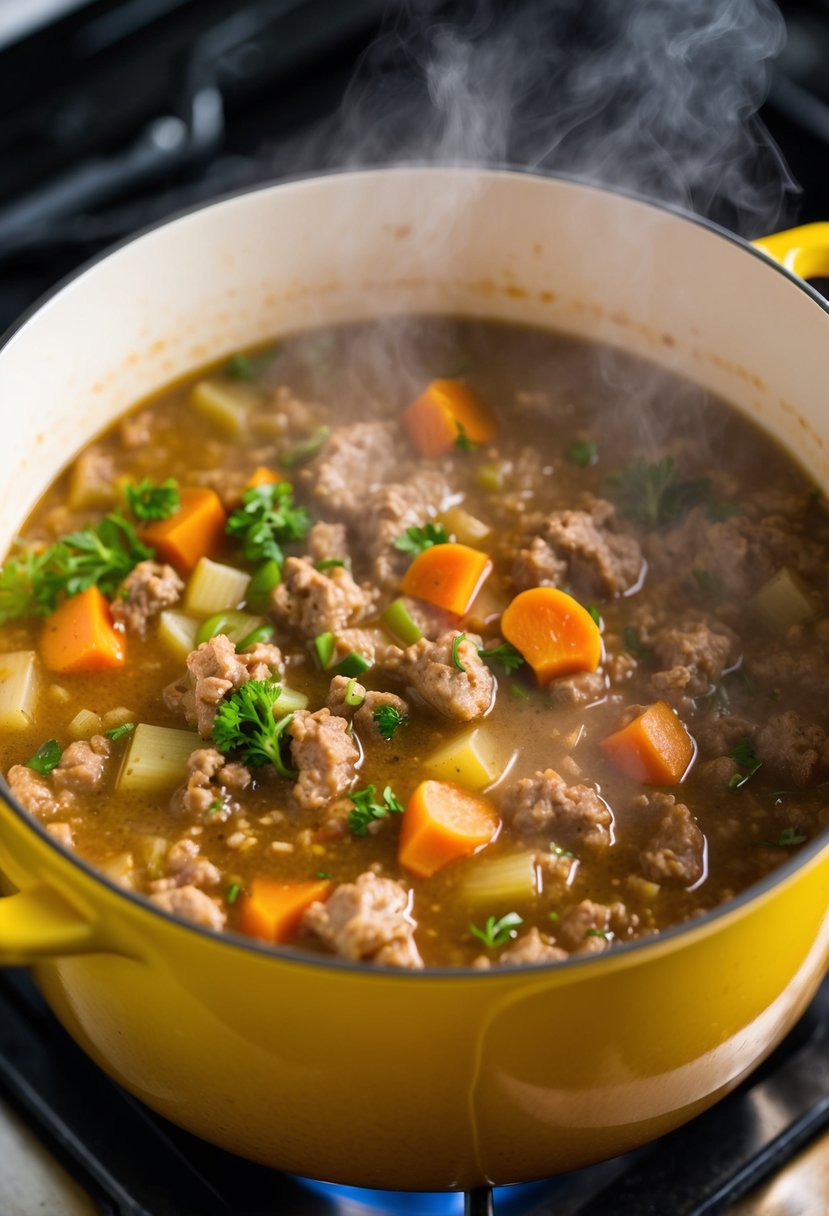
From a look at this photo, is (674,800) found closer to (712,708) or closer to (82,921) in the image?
(712,708)

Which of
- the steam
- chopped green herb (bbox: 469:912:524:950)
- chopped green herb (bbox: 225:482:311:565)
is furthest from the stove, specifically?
chopped green herb (bbox: 469:912:524:950)

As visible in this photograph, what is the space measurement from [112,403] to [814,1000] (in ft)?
6.86

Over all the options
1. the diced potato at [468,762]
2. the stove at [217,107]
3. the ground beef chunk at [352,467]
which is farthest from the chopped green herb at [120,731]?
the stove at [217,107]

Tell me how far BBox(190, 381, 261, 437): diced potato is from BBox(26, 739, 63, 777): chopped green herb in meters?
0.99

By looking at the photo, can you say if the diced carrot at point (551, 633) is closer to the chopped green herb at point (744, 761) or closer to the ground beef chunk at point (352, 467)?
the chopped green herb at point (744, 761)

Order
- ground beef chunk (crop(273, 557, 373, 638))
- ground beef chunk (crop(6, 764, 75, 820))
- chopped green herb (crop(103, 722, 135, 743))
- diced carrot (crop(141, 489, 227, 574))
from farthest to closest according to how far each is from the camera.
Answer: diced carrot (crop(141, 489, 227, 574))
ground beef chunk (crop(273, 557, 373, 638))
chopped green herb (crop(103, 722, 135, 743))
ground beef chunk (crop(6, 764, 75, 820))

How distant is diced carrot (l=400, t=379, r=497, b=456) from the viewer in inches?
127

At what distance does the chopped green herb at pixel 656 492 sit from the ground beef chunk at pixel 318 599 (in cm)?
65

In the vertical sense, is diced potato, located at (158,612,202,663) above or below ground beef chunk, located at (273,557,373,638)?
below

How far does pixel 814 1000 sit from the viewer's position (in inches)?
104

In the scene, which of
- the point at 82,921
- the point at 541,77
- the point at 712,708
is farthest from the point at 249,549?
the point at 541,77

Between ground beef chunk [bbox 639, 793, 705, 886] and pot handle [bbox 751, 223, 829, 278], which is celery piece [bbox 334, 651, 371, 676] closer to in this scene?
ground beef chunk [bbox 639, 793, 705, 886]

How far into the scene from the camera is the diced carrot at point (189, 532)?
9.86ft

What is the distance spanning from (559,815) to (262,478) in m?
1.14
